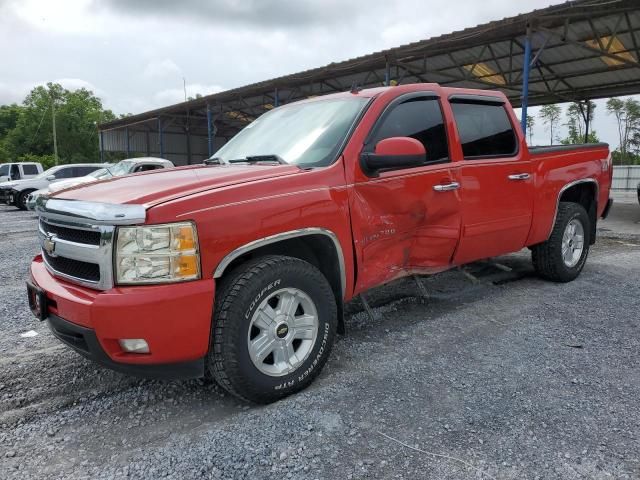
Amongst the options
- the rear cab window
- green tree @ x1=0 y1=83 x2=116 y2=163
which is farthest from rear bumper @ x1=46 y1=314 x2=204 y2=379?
green tree @ x1=0 y1=83 x2=116 y2=163

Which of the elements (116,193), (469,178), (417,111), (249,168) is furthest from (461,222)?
(116,193)

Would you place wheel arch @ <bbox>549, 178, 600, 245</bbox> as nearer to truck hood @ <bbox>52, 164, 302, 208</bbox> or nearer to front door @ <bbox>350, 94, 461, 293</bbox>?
front door @ <bbox>350, 94, 461, 293</bbox>

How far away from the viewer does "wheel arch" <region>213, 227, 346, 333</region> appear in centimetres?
262

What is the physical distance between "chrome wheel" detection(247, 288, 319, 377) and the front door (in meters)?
0.52

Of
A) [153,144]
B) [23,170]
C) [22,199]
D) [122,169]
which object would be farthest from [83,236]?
[153,144]

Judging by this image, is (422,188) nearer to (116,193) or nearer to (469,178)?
(469,178)

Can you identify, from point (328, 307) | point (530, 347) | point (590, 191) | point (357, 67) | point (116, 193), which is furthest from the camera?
point (357, 67)

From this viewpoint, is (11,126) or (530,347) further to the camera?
(11,126)

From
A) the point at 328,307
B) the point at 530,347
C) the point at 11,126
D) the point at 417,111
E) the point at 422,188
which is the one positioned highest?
the point at 11,126

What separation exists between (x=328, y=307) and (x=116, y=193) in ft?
4.40

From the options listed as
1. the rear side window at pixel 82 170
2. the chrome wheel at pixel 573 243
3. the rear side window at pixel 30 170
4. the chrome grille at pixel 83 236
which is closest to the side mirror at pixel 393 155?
the chrome grille at pixel 83 236

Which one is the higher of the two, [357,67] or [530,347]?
[357,67]

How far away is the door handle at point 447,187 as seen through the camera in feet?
11.7

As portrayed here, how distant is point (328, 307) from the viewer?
9.26 ft
